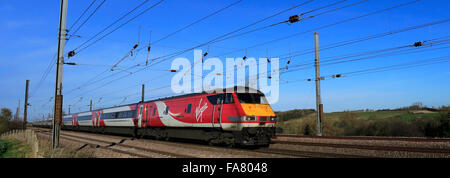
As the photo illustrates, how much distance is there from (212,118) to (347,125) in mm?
18401

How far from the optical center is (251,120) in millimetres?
14094

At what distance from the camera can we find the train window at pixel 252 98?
14484 millimetres

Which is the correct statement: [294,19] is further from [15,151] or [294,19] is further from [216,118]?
[15,151]

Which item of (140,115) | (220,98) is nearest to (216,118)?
(220,98)

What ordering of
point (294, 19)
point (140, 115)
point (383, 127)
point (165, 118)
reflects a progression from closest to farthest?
point (294, 19) → point (165, 118) → point (140, 115) → point (383, 127)

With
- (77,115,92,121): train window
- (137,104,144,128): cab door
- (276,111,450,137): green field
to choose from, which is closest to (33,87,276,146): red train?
(137,104,144,128): cab door

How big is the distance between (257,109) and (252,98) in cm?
61

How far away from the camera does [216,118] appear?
15.0m

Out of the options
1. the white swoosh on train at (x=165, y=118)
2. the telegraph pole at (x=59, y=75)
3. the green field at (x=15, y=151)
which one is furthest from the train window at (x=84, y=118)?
the telegraph pole at (x=59, y=75)

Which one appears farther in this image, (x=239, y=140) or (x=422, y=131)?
(x=422, y=131)

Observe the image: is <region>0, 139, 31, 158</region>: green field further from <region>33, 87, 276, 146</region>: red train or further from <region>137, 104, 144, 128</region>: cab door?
<region>33, 87, 276, 146</region>: red train

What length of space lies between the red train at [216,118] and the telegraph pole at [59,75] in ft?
20.7

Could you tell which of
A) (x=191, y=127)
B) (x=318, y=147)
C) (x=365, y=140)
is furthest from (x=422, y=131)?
(x=191, y=127)
